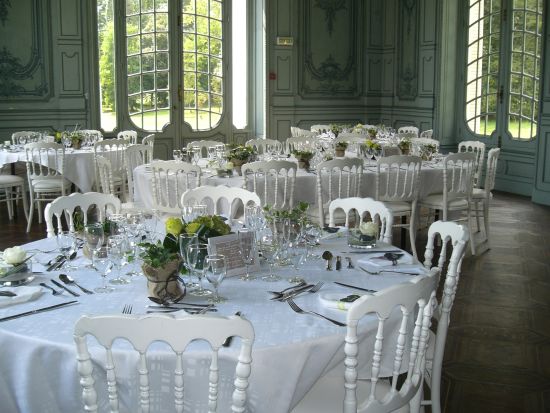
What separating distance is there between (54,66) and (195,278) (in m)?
7.51

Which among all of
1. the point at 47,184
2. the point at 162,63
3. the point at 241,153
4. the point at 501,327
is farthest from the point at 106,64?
the point at 501,327

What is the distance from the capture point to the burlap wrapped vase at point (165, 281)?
8.08ft

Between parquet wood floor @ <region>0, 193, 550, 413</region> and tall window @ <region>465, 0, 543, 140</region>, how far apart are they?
2.46 metres

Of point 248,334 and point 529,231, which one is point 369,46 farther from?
point 248,334

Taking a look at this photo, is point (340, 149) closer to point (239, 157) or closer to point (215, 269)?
point (239, 157)

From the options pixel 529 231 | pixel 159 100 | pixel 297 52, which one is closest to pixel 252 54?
pixel 297 52

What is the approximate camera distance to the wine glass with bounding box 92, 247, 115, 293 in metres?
2.59

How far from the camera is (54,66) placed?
948cm

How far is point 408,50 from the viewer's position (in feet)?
35.6

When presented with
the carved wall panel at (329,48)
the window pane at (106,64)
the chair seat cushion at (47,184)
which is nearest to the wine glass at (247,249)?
the chair seat cushion at (47,184)

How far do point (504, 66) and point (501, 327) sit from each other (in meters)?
5.74

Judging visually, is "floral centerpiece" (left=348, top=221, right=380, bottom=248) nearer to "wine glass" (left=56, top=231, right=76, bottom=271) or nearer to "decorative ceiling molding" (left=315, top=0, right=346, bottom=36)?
"wine glass" (left=56, top=231, right=76, bottom=271)

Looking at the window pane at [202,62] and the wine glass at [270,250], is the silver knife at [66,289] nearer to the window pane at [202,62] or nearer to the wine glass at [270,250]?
the wine glass at [270,250]

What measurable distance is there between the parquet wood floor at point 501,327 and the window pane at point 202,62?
3997mm
